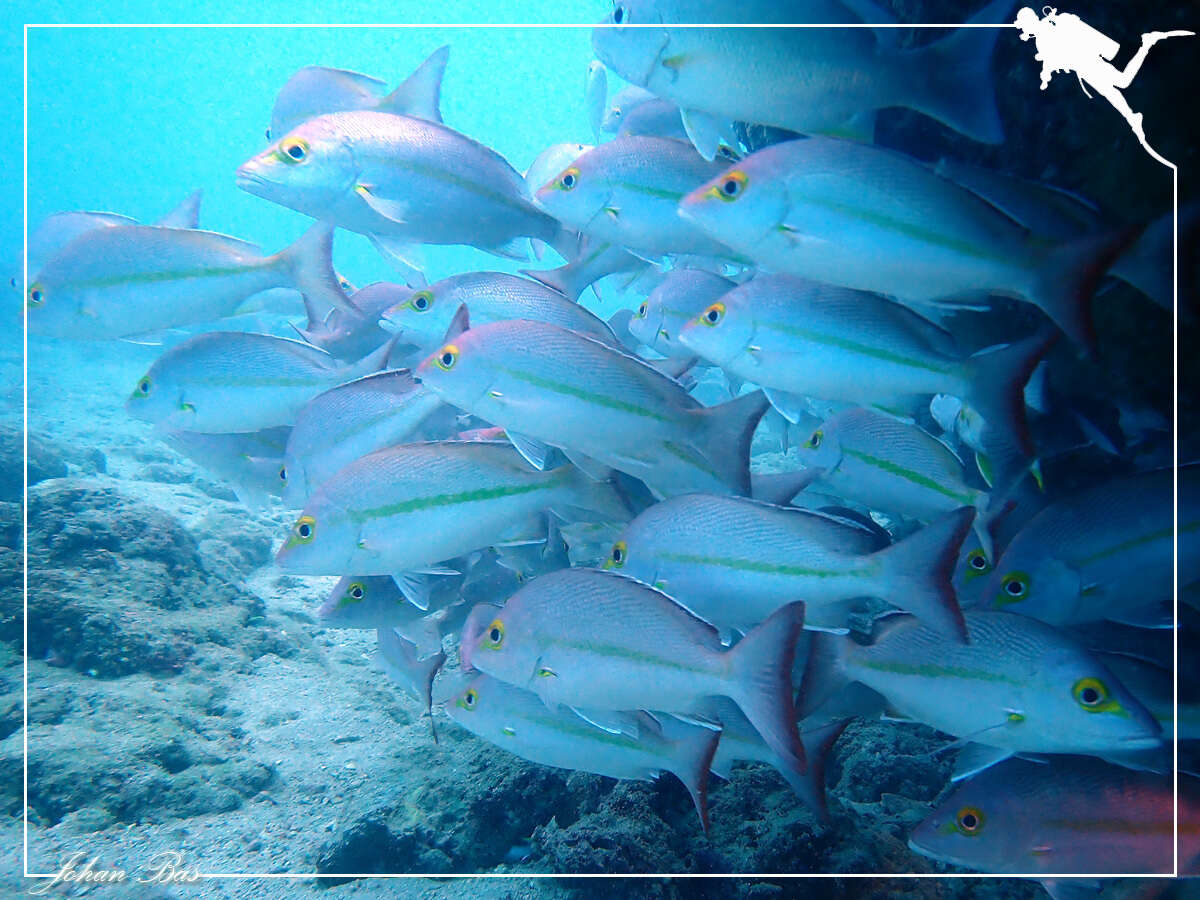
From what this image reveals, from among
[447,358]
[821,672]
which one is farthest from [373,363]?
[821,672]

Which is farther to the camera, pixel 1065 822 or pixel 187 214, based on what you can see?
pixel 187 214

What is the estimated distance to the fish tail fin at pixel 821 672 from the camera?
2111mm

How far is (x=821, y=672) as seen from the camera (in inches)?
83.7

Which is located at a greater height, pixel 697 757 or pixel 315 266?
pixel 315 266

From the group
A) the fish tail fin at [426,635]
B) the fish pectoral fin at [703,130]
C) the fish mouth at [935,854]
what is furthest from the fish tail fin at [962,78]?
the fish tail fin at [426,635]

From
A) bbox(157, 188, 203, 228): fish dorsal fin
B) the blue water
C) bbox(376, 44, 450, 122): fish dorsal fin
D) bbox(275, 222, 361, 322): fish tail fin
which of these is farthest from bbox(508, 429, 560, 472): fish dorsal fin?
the blue water

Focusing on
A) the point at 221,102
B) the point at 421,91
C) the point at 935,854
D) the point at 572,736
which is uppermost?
the point at 421,91

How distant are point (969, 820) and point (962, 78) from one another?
2.43 m

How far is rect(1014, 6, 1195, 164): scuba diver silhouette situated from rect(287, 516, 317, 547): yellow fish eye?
3264 millimetres

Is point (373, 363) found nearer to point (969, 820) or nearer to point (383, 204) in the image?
point (383, 204)

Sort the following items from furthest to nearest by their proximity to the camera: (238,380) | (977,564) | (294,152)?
(238,380), (294,152), (977,564)

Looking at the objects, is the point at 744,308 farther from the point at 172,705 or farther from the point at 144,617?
the point at 144,617

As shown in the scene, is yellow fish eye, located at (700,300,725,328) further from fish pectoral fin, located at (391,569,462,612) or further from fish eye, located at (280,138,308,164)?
fish eye, located at (280,138,308,164)

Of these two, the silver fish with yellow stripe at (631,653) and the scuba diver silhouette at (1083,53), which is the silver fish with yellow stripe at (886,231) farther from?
the silver fish with yellow stripe at (631,653)
